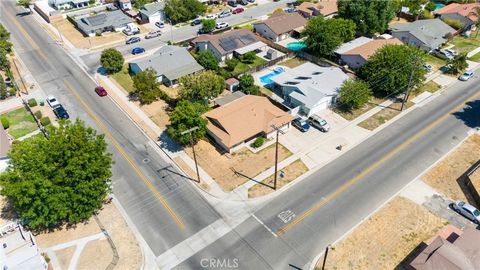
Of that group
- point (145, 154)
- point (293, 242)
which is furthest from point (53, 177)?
point (293, 242)

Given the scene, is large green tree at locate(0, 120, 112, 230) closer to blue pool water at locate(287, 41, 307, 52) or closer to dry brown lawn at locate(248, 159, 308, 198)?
dry brown lawn at locate(248, 159, 308, 198)

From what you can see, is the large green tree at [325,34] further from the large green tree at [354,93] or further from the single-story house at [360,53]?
the large green tree at [354,93]

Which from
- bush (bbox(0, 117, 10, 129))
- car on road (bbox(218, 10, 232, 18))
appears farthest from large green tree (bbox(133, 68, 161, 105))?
car on road (bbox(218, 10, 232, 18))

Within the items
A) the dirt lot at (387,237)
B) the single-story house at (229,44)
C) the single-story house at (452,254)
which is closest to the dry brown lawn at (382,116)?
the dirt lot at (387,237)

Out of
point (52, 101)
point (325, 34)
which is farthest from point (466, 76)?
point (52, 101)

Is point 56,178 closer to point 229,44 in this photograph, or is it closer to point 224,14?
point 229,44

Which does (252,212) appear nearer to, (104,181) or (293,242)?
(293,242)
